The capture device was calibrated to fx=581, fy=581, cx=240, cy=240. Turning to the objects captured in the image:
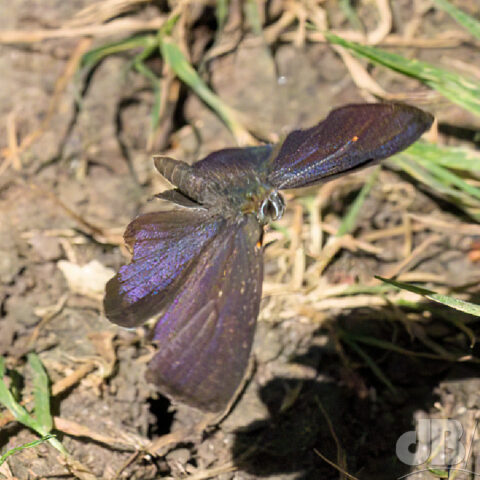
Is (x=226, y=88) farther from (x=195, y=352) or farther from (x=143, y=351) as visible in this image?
(x=195, y=352)

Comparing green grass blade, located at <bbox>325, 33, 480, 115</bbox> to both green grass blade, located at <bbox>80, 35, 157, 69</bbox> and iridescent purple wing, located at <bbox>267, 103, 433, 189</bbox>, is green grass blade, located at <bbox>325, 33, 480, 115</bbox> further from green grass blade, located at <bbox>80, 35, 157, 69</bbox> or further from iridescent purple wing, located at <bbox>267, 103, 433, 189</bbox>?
green grass blade, located at <bbox>80, 35, 157, 69</bbox>

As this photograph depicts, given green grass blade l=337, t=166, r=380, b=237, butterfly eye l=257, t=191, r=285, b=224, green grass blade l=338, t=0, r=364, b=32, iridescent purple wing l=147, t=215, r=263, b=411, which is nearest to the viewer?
iridescent purple wing l=147, t=215, r=263, b=411

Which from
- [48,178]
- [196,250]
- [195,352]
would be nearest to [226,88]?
[48,178]

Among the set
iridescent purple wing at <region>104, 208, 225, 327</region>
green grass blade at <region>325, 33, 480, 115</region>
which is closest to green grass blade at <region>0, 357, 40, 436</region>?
iridescent purple wing at <region>104, 208, 225, 327</region>

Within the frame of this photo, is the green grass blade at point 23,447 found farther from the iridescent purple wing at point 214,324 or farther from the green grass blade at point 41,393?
the iridescent purple wing at point 214,324

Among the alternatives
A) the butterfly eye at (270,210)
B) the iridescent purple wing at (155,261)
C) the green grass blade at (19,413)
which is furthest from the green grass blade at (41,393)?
the butterfly eye at (270,210)
